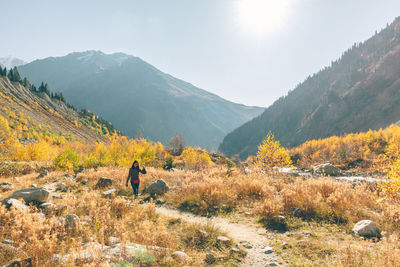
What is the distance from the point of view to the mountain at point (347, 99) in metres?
118

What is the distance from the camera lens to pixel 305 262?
4500 millimetres

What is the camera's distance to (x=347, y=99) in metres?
137

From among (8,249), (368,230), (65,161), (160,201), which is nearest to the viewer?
(8,249)

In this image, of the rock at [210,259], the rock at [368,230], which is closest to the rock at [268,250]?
the rock at [210,259]

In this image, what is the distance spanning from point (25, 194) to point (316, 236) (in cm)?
1039

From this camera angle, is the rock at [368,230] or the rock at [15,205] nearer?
the rock at [368,230]

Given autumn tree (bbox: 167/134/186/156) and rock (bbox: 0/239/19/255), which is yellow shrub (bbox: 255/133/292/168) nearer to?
rock (bbox: 0/239/19/255)

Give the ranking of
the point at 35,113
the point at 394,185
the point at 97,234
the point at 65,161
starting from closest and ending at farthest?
1. the point at 97,234
2. the point at 394,185
3. the point at 65,161
4. the point at 35,113

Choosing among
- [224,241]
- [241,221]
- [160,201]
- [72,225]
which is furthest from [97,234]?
[160,201]

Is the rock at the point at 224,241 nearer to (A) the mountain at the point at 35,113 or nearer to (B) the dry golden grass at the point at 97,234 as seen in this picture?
(B) the dry golden grass at the point at 97,234

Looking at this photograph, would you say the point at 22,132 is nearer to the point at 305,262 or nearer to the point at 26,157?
the point at 26,157

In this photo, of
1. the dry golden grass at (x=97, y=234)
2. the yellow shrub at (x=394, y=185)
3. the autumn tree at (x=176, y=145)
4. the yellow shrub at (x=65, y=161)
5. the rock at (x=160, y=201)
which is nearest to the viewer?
the dry golden grass at (x=97, y=234)

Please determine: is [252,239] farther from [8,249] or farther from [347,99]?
[347,99]

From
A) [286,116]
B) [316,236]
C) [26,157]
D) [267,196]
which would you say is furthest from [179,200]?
[286,116]
